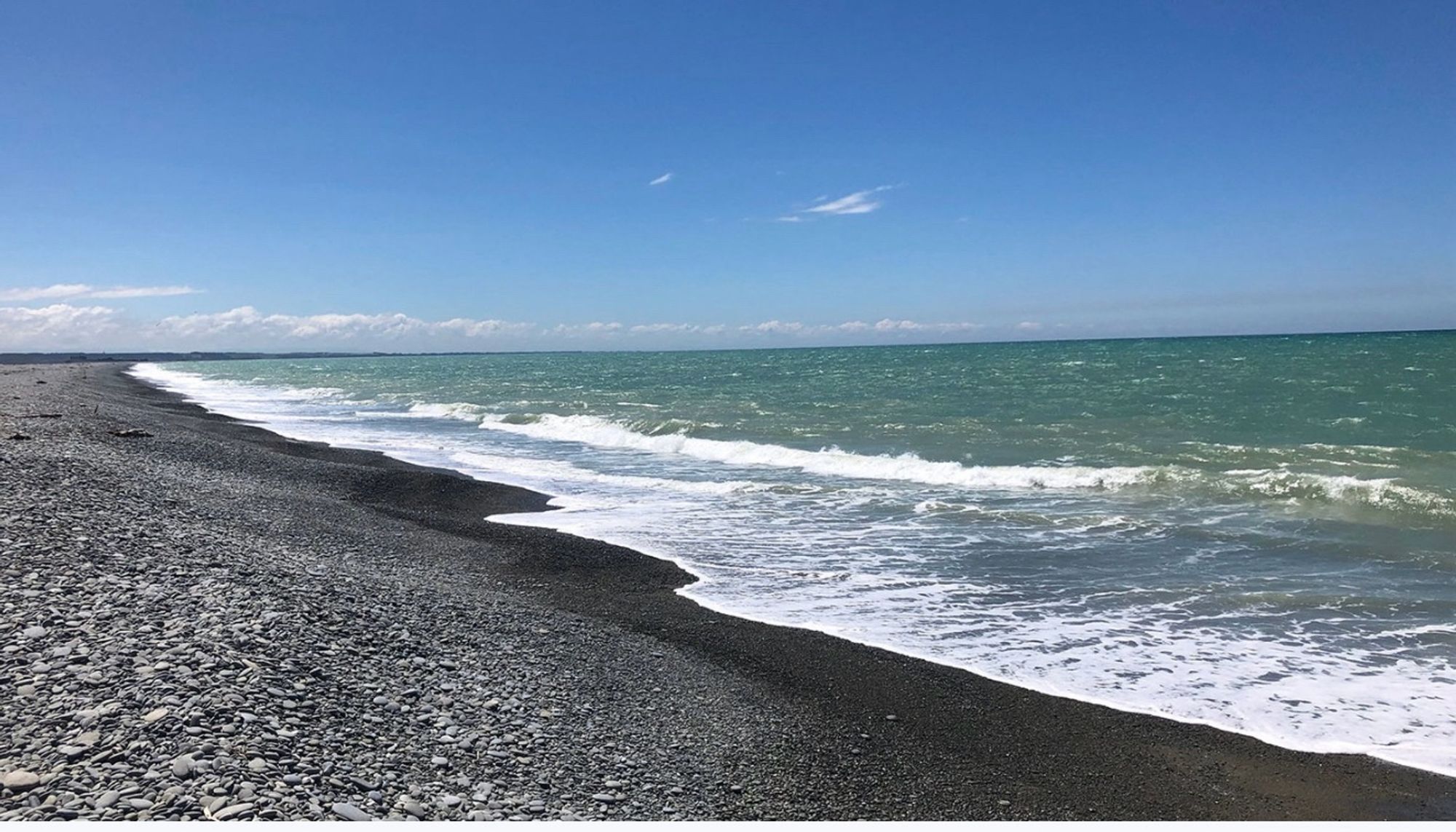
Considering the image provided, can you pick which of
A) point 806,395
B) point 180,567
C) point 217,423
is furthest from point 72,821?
point 806,395

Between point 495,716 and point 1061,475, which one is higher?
point 495,716

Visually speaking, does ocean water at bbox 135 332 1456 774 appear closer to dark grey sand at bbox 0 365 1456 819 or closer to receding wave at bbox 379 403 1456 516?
receding wave at bbox 379 403 1456 516

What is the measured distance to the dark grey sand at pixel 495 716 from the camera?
15.3ft

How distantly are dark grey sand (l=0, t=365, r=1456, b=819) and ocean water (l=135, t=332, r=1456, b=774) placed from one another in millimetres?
844

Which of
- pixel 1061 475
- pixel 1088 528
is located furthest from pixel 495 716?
pixel 1061 475

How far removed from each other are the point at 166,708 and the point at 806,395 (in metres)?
40.1

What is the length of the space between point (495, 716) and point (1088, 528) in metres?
11.4

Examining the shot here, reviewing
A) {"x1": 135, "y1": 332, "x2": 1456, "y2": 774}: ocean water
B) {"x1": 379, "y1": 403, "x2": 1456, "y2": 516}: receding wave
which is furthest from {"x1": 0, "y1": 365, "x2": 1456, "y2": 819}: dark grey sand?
{"x1": 379, "y1": 403, "x2": 1456, "y2": 516}: receding wave

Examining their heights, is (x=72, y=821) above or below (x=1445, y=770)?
above

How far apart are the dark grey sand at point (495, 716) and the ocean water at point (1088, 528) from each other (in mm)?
844

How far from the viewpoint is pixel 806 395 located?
1741 inches

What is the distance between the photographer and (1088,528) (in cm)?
1404

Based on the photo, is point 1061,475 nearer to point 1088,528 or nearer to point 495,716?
point 1088,528

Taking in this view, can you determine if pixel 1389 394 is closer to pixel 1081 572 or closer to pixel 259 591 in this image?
pixel 1081 572
